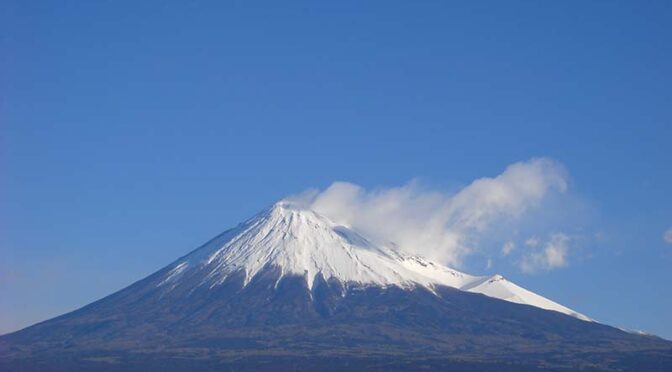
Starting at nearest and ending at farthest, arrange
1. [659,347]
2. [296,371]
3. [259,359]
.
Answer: [296,371]
[259,359]
[659,347]

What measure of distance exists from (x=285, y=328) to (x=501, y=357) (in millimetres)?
42029

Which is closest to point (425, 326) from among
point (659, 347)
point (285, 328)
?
point (285, 328)

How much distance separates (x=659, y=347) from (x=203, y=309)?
270 ft

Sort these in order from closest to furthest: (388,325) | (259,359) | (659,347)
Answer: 1. (259,359)
2. (659,347)
3. (388,325)

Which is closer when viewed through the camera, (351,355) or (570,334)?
(351,355)

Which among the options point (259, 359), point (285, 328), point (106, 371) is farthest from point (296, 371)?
point (285, 328)

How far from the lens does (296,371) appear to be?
149000mm

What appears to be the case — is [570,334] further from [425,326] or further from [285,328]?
[285,328]

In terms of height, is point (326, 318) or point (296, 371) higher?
point (326, 318)

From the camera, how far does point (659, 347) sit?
179 meters

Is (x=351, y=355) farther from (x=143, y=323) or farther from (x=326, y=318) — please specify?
(x=143, y=323)

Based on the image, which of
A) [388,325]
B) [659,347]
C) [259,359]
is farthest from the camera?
[388,325]

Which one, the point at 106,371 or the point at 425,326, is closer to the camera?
the point at 106,371

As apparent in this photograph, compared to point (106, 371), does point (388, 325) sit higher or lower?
higher
